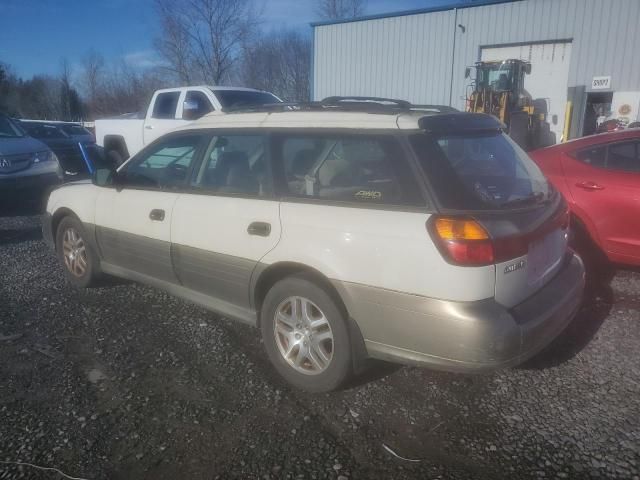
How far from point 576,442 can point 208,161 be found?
2.83 metres

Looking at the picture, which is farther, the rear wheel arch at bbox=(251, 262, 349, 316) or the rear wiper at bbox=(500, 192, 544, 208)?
the rear wheel arch at bbox=(251, 262, 349, 316)

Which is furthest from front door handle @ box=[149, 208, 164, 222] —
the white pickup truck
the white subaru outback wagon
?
the white pickup truck

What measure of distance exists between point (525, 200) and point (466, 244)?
→ 66 centimetres

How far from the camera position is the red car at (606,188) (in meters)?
4.41

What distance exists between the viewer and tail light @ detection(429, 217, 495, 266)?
2361 millimetres

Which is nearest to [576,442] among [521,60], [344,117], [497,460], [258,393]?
[497,460]

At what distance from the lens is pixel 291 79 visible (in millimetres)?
39281

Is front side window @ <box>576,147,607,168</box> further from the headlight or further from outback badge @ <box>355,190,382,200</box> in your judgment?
the headlight

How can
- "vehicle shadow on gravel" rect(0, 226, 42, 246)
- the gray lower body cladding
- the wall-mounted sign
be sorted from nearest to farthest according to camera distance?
the gray lower body cladding, "vehicle shadow on gravel" rect(0, 226, 42, 246), the wall-mounted sign

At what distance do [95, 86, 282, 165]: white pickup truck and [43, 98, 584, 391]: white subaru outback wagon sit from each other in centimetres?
515

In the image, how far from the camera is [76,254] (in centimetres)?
471

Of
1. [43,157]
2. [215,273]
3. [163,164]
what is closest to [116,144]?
[43,157]

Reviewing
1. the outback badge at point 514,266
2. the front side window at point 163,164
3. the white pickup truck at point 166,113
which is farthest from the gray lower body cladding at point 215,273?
the white pickup truck at point 166,113

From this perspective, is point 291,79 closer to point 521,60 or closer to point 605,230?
point 521,60
